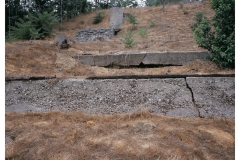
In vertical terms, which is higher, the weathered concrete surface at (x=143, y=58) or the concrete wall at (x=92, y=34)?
the concrete wall at (x=92, y=34)

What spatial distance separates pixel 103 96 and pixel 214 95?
8.11ft

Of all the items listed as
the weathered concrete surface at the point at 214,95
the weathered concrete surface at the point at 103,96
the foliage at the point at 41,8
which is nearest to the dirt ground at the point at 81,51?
the weathered concrete surface at the point at 103,96

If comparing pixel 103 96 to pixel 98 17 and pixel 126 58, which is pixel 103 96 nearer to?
pixel 126 58

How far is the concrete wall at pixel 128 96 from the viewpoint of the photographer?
4.03 meters

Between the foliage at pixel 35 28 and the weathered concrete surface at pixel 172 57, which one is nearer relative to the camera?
the weathered concrete surface at pixel 172 57

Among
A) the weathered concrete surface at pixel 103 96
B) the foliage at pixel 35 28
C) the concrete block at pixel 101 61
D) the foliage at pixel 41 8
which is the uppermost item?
the foliage at pixel 41 8

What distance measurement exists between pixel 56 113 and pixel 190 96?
9.57 feet

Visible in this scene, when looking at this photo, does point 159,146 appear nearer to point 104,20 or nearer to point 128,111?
point 128,111

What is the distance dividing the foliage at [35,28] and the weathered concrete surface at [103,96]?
562 cm

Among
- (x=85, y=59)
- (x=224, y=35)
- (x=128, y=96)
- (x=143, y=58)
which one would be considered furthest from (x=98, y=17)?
(x=128, y=96)

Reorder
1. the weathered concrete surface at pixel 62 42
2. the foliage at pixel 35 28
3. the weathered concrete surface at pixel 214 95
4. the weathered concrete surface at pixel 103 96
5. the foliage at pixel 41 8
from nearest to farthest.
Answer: the weathered concrete surface at pixel 214 95, the weathered concrete surface at pixel 103 96, the weathered concrete surface at pixel 62 42, the foliage at pixel 35 28, the foliage at pixel 41 8

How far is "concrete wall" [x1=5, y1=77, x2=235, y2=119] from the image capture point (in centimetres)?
403

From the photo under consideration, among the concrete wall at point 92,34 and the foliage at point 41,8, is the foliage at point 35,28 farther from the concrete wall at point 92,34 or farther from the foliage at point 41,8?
the foliage at point 41,8

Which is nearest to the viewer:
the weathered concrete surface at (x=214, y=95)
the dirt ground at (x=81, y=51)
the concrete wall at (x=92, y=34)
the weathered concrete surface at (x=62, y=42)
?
the weathered concrete surface at (x=214, y=95)
